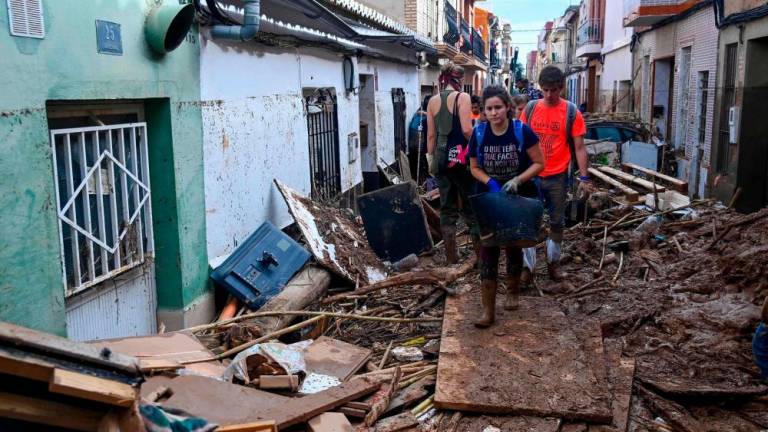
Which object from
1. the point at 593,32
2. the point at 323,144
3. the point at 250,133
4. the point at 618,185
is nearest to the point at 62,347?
the point at 250,133

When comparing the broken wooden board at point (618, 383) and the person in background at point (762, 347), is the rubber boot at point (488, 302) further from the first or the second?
the person in background at point (762, 347)

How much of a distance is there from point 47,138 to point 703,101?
1365 cm

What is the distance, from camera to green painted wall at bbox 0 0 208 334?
3.57 m

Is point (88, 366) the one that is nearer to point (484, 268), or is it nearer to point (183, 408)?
point (183, 408)

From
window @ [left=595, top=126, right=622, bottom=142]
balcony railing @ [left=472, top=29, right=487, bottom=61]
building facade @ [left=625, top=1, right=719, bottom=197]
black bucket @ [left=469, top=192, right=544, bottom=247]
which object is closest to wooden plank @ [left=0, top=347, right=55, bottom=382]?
black bucket @ [left=469, top=192, right=544, bottom=247]

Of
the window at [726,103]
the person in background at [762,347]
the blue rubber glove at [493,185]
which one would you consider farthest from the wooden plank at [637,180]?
the person in background at [762,347]

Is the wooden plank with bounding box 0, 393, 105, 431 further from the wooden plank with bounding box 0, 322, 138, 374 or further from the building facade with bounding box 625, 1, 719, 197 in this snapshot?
the building facade with bounding box 625, 1, 719, 197

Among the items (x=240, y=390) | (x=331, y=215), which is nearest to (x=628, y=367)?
(x=240, y=390)

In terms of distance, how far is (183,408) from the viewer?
137 inches

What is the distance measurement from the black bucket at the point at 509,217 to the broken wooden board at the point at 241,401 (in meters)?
1.42

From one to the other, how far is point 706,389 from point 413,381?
1.71m

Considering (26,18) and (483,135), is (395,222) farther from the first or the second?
(26,18)

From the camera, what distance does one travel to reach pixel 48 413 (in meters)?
2.36

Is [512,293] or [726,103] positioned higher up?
[726,103]
